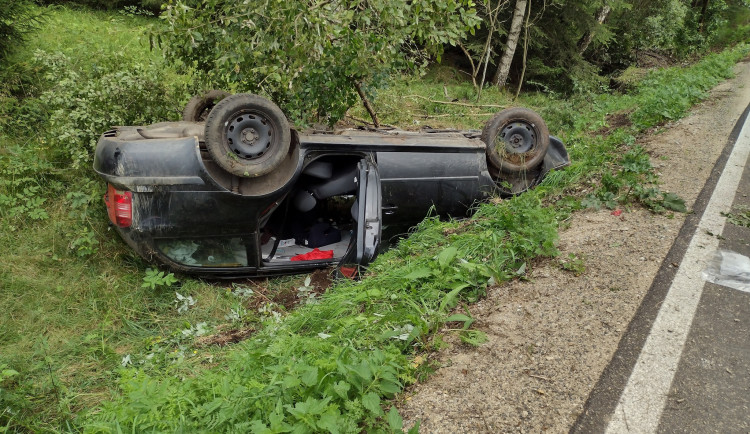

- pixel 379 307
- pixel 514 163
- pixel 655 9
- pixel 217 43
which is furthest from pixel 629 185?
pixel 655 9

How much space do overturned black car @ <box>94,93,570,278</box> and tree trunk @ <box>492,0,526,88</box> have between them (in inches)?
327

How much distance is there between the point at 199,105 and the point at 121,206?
1912 millimetres

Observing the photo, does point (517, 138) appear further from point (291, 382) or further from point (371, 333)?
point (291, 382)

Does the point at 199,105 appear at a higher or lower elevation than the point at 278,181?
higher

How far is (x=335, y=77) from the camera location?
5410 mm

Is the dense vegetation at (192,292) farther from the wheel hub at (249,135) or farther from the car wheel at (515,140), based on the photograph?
the wheel hub at (249,135)

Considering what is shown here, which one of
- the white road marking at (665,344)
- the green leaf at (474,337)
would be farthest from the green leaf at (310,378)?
the white road marking at (665,344)

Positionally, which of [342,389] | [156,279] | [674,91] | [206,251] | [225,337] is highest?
[674,91]

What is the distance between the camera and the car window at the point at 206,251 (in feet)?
13.2

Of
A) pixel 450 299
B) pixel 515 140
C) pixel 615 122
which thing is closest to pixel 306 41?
pixel 515 140

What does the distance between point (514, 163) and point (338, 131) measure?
1835 mm

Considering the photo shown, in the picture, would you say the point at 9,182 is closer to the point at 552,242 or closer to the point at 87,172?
the point at 87,172

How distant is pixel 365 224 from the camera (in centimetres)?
397

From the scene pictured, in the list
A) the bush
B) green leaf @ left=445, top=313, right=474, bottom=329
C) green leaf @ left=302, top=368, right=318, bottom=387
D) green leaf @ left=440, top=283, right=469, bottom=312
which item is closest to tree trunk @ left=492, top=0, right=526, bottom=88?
the bush
